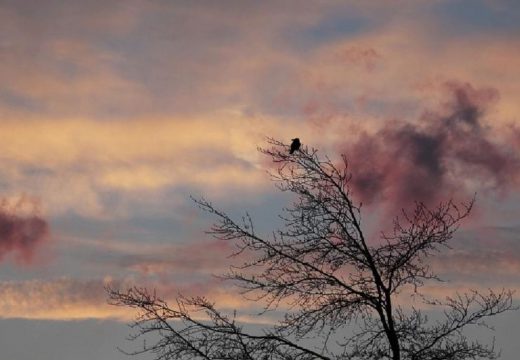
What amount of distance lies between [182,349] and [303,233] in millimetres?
2884

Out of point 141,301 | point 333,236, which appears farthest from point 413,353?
point 141,301

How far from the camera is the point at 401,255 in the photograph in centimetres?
1650

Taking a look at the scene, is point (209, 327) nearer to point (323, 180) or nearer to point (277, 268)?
point (277, 268)

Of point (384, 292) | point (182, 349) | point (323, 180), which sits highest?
point (323, 180)

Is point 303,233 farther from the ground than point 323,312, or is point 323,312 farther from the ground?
point 303,233

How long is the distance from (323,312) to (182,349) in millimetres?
2511

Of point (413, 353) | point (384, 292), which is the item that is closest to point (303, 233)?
point (384, 292)

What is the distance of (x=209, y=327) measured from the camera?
52.6 feet

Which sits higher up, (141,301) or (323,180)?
(323,180)

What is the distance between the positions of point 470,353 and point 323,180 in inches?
155

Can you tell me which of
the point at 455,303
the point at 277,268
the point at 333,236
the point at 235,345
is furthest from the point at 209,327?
the point at 455,303

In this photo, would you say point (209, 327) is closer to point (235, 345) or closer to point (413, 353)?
point (235, 345)

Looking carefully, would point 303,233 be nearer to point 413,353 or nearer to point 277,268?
point 277,268

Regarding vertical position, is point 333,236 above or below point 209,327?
above
